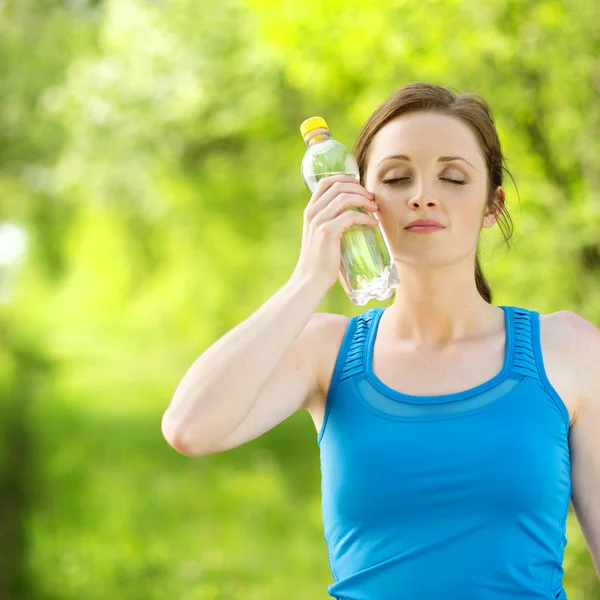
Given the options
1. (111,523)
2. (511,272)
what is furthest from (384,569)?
(111,523)

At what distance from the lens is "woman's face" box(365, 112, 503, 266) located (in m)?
1.26

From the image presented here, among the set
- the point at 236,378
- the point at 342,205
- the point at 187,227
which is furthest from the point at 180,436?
the point at 187,227

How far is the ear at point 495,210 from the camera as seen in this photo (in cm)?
138

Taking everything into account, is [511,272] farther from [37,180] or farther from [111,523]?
[37,180]

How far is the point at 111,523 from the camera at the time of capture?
8523mm

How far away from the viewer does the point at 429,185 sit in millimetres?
1262

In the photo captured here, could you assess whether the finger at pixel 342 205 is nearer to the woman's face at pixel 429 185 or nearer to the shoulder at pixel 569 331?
the woman's face at pixel 429 185

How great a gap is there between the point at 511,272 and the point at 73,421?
8.15m

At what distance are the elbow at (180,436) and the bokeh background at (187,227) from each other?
2492 mm

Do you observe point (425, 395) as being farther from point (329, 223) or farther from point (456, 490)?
point (329, 223)

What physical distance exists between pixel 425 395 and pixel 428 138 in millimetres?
330

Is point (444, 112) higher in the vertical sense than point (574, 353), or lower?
higher

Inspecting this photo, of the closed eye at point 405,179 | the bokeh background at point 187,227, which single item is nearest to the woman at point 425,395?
the closed eye at point 405,179

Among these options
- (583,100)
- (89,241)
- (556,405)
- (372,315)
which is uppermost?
(89,241)
